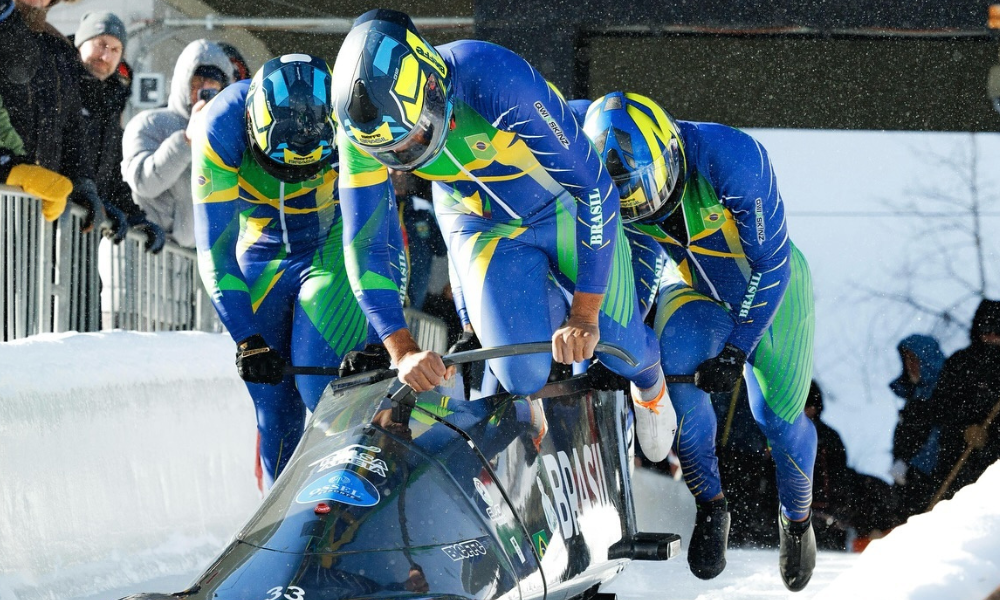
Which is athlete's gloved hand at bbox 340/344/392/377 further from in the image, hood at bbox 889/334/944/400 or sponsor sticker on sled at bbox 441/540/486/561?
hood at bbox 889/334/944/400

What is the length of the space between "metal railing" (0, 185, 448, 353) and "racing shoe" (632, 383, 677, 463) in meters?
2.03

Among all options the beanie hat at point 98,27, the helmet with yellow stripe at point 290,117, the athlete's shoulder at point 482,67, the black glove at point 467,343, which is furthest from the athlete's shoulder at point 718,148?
the beanie hat at point 98,27

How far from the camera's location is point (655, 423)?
12.8ft

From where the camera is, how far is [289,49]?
8.85 m

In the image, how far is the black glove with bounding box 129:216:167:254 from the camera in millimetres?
5137

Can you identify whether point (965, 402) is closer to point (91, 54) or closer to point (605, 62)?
point (605, 62)

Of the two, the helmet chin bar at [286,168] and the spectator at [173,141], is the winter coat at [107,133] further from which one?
the helmet chin bar at [286,168]

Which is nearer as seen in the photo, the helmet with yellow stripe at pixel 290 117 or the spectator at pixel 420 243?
the helmet with yellow stripe at pixel 290 117

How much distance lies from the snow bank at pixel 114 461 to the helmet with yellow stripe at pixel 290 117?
39.1 inches

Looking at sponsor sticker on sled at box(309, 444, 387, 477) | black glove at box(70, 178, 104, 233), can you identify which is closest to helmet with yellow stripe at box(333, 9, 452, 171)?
sponsor sticker on sled at box(309, 444, 387, 477)

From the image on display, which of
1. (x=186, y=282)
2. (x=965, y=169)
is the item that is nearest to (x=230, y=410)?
(x=186, y=282)

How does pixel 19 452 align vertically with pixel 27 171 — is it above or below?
below

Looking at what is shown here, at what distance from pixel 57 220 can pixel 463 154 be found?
73.3 inches

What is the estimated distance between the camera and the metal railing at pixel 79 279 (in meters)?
4.18
